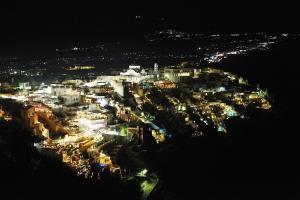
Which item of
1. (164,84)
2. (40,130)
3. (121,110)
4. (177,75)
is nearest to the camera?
(40,130)

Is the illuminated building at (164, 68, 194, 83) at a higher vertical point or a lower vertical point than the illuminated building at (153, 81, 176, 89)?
higher

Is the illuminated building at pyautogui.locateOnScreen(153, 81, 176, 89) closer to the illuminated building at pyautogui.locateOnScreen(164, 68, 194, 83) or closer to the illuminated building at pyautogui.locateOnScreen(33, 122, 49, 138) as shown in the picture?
the illuminated building at pyautogui.locateOnScreen(164, 68, 194, 83)

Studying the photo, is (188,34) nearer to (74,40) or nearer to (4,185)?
(74,40)

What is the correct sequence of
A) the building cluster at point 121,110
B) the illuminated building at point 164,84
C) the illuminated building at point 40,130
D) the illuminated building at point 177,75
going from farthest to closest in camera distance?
the illuminated building at point 177,75
the illuminated building at point 164,84
the illuminated building at point 40,130
the building cluster at point 121,110

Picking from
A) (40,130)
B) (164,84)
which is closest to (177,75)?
(164,84)

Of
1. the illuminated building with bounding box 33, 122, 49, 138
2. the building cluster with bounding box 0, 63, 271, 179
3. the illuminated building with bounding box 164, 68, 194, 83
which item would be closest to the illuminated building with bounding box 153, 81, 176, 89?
the building cluster with bounding box 0, 63, 271, 179

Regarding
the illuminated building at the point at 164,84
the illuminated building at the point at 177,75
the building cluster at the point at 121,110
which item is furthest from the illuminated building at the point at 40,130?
the illuminated building at the point at 177,75

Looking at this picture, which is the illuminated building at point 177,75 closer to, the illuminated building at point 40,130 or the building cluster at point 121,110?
the building cluster at point 121,110

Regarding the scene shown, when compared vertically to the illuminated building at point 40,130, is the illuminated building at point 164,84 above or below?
above

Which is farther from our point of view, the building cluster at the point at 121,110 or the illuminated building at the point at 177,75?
the illuminated building at the point at 177,75

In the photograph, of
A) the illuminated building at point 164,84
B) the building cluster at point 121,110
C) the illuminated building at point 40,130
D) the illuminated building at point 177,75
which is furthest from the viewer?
the illuminated building at point 177,75

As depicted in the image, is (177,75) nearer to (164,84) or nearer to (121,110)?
(164,84)
